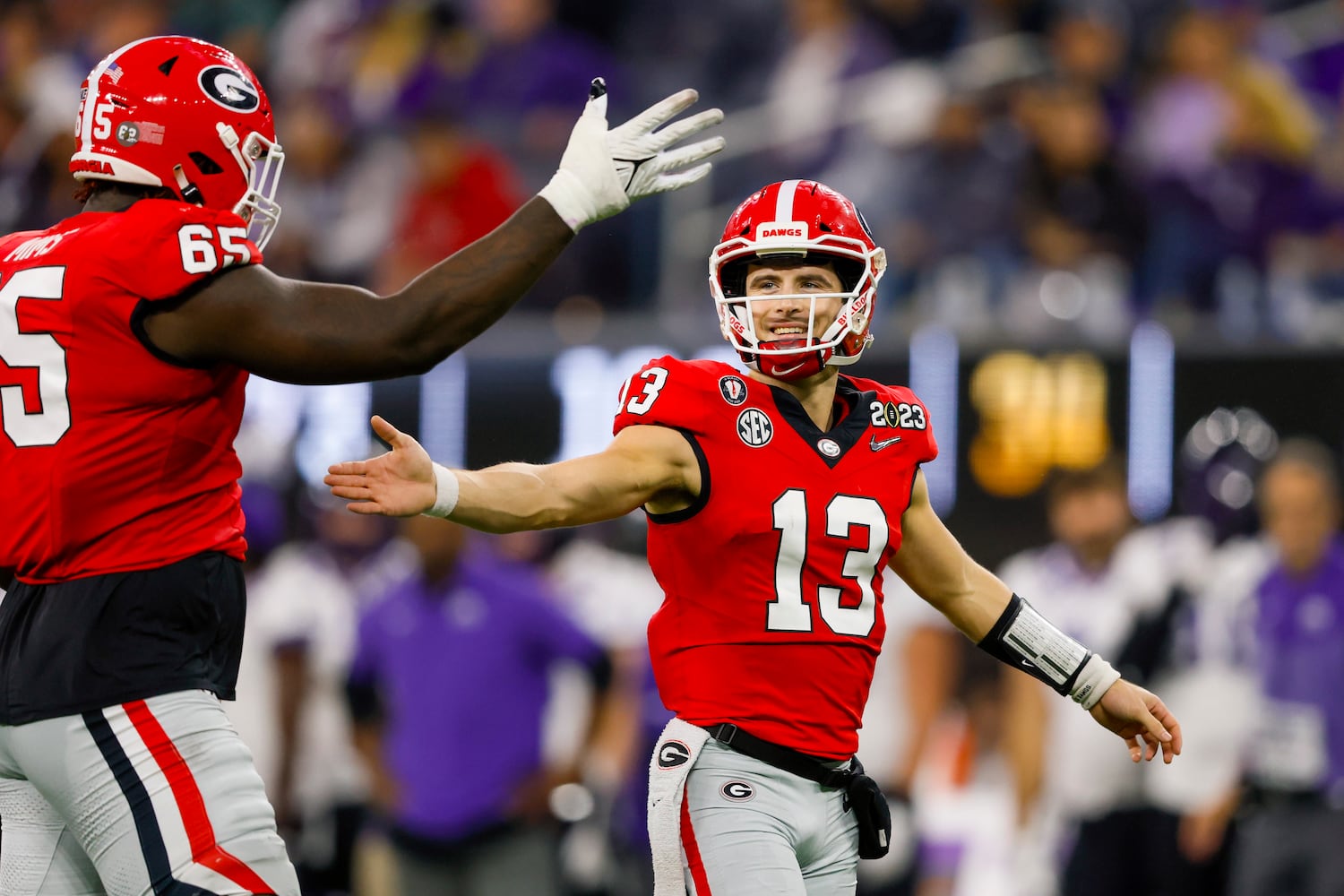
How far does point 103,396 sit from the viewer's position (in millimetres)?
3164

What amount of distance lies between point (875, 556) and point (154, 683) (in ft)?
5.04

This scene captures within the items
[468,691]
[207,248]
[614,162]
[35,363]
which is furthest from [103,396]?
[468,691]

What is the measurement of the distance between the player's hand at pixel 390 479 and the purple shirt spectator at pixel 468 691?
4282mm

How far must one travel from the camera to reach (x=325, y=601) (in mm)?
8211

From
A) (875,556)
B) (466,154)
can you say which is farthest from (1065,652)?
(466,154)

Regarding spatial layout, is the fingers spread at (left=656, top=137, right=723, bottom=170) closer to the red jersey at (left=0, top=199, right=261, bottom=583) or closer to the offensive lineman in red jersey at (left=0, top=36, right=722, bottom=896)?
the offensive lineman in red jersey at (left=0, top=36, right=722, bottom=896)

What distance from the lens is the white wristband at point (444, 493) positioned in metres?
3.21

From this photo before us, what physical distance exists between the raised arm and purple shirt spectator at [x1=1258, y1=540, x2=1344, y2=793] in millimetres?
5027

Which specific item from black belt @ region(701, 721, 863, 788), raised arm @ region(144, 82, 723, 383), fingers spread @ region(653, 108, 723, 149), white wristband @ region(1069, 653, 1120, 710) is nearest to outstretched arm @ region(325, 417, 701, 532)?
raised arm @ region(144, 82, 723, 383)

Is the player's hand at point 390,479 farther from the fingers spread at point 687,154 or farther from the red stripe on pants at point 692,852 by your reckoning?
the red stripe on pants at point 692,852

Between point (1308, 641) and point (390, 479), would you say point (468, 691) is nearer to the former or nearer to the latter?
point (1308, 641)

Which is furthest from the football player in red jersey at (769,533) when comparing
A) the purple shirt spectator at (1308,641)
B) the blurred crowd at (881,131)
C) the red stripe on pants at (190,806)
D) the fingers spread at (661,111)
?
the purple shirt spectator at (1308,641)

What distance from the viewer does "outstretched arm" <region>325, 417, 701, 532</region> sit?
10.3 ft

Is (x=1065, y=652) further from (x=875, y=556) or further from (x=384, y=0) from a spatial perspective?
(x=384, y=0)
